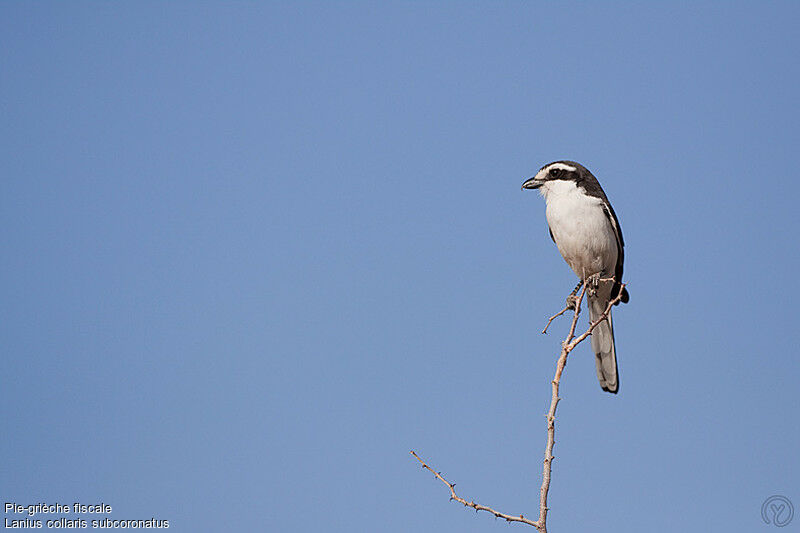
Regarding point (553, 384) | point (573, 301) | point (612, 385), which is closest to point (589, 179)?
point (573, 301)

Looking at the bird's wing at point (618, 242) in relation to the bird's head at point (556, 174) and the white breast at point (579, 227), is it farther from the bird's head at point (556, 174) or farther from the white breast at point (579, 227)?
the bird's head at point (556, 174)

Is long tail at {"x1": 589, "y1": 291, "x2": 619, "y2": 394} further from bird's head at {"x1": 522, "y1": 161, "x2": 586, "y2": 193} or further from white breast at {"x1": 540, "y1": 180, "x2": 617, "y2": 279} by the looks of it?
bird's head at {"x1": 522, "y1": 161, "x2": 586, "y2": 193}

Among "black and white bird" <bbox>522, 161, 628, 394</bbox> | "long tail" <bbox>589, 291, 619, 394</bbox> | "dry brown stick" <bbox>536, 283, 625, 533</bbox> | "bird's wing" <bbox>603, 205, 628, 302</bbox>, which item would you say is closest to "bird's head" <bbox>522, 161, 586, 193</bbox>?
"black and white bird" <bbox>522, 161, 628, 394</bbox>

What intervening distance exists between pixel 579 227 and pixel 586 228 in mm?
65

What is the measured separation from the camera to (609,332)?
768 centimetres

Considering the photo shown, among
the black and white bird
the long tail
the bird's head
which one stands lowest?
the long tail

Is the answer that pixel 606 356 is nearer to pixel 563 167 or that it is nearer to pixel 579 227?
pixel 579 227

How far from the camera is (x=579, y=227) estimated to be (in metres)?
7.35

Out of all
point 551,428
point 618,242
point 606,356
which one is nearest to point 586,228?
point 618,242

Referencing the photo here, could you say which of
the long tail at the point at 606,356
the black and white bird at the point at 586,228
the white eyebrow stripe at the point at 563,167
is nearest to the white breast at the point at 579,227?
the black and white bird at the point at 586,228

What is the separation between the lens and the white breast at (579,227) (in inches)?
289

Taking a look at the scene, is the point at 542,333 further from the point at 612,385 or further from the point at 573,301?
the point at 612,385

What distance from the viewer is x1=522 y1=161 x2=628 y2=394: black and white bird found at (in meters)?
7.37

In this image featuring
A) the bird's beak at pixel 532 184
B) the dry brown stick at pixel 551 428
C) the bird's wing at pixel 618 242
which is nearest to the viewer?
the dry brown stick at pixel 551 428
